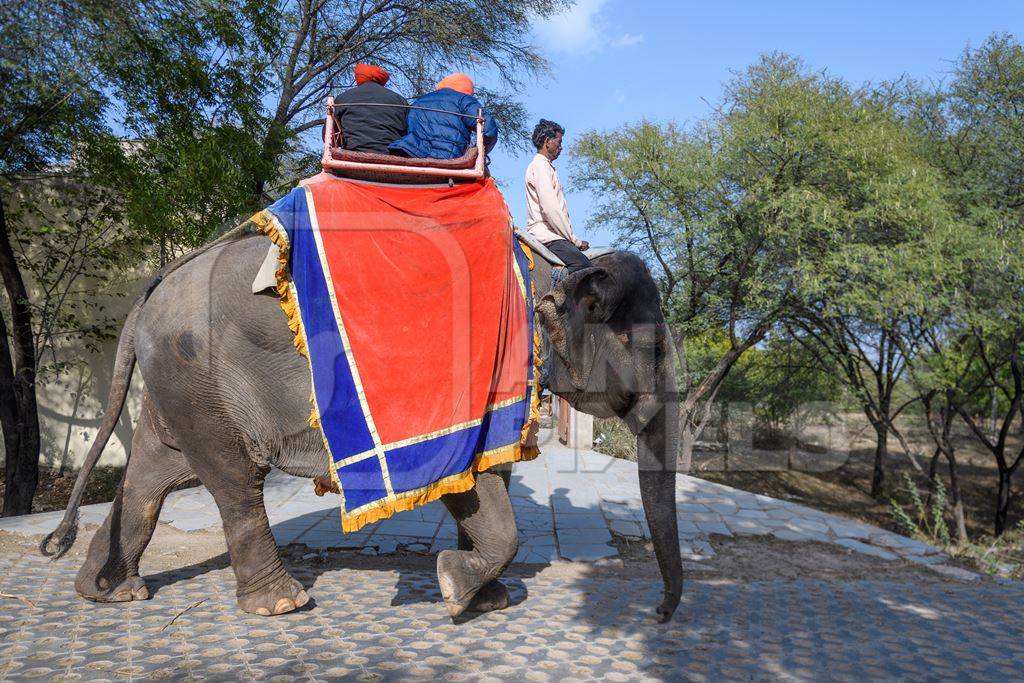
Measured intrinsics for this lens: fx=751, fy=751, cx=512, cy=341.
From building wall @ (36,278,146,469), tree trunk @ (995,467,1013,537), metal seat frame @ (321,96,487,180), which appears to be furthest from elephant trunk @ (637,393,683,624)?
tree trunk @ (995,467,1013,537)

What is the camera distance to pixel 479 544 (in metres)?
3.84

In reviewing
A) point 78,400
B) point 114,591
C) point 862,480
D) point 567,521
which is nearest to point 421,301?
point 114,591

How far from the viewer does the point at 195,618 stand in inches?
153

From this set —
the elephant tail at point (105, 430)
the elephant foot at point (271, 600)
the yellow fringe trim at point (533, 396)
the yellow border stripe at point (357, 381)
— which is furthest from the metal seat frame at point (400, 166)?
the elephant foot at point (271, 600)

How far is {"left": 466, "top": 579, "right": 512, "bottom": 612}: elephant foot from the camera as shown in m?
4.21

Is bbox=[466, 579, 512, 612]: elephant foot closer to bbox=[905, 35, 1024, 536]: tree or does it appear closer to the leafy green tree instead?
the leafy green tree

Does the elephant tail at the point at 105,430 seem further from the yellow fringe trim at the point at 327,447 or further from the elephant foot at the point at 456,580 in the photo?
the elephant foot at the point at 456,580

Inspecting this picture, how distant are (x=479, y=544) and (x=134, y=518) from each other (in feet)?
6.66

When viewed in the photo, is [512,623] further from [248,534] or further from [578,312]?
[578,312]

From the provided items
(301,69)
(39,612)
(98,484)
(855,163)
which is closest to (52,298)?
(98,484)

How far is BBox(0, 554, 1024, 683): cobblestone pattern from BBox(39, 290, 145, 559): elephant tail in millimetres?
338

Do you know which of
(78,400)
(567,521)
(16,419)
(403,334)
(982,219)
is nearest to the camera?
(403,334)

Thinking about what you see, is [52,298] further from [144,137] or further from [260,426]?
[260,426]

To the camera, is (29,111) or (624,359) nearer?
(624,359)
